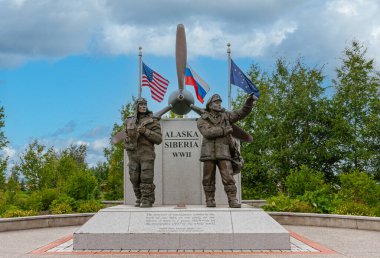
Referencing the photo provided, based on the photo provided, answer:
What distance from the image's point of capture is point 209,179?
28.6 ft

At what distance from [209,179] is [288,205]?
5.11 m

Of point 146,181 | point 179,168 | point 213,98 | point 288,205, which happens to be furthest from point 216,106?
point 288,205

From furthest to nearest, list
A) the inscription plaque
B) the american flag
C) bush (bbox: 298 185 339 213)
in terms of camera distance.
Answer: the american flag, bush (bbox: 298 185 339 213), the inscription plaque

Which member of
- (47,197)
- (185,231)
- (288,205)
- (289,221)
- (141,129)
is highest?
(141,129)

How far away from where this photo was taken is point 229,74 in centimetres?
1506

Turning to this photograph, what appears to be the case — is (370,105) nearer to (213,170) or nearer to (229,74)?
(229,74)

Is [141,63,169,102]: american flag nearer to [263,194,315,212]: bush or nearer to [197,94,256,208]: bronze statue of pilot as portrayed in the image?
[263,194,315,212]: bush

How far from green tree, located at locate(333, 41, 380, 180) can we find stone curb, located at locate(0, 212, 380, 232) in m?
10.7

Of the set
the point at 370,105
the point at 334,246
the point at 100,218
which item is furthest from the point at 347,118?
the point at 100,218

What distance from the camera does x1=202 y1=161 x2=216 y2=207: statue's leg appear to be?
28.4 feet

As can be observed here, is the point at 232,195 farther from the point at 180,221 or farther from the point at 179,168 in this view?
the point at 179,168

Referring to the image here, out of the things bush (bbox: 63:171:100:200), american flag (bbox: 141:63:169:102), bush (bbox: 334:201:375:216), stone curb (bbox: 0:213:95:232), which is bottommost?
stone curb (bbox: 0:213:95:232)

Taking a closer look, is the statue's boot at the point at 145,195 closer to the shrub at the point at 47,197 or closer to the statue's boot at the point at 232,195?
the statue's boot at the point at 232,195

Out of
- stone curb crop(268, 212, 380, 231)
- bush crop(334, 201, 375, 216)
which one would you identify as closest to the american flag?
stone curb crop(268, 212, 380, 231)
